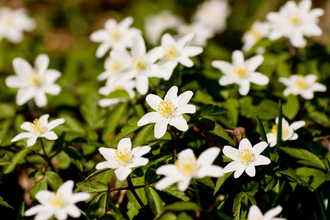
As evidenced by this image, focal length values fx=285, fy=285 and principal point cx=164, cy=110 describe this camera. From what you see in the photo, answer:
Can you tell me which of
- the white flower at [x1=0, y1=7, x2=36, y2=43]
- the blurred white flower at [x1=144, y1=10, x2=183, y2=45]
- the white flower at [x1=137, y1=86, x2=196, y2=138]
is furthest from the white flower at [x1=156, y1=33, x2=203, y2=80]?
the white flower at [x1=0, y1=7, x2=36, y2=43]

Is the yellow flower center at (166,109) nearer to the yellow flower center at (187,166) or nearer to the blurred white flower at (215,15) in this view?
the yellow flower center at (187,166)

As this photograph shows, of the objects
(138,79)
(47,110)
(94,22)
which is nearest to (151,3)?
(94,22)

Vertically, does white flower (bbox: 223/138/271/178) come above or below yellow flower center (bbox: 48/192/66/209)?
below

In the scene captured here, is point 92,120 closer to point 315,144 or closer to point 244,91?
point 244,91

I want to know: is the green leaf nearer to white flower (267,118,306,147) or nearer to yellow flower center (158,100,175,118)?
white flower (267,118,306,147)

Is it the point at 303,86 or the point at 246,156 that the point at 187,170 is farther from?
the point at 303,86

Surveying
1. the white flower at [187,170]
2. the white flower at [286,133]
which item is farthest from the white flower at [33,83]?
the white flower at [286,133]
